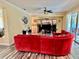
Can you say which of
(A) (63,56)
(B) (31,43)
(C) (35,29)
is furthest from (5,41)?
(C) (35,29)

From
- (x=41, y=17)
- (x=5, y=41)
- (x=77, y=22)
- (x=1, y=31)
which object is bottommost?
(x=5, y=41)

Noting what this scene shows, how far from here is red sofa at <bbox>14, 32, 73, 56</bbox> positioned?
4.43 meters

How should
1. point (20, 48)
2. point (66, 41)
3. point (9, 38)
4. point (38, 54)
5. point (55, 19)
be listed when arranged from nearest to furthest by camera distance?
point (66, 41) < point (38, 54) < point (20, 48) < point (9, 38) < point (55, 19)

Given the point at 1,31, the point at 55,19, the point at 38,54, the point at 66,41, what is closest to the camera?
the point at 66,41

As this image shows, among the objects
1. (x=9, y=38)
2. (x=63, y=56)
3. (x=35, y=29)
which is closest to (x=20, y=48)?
(x=9, y=38)

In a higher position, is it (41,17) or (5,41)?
(41,17)

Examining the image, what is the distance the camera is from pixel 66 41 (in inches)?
174

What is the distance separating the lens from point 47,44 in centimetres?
454

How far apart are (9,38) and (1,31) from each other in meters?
1.32

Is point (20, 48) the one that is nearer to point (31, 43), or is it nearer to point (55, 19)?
point (31, 43)

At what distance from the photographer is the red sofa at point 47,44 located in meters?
4.43

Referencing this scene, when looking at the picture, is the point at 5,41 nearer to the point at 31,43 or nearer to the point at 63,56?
the point at 31,43

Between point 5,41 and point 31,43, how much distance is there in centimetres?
237

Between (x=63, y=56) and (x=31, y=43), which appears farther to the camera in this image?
(x=31, y=43)
